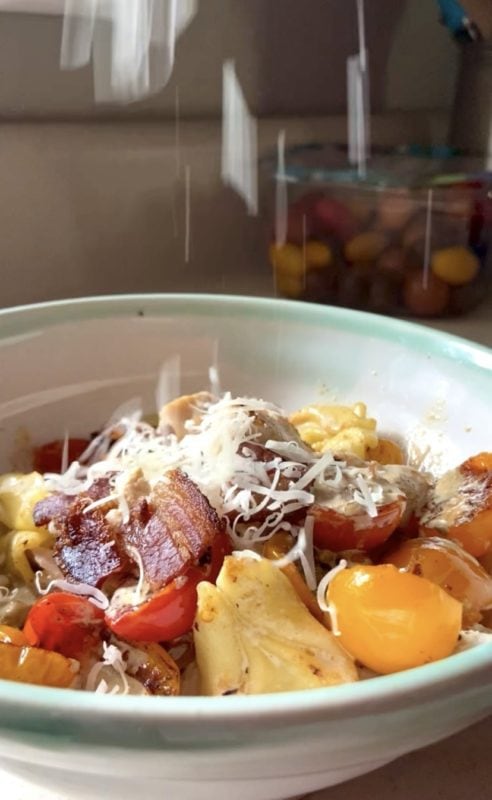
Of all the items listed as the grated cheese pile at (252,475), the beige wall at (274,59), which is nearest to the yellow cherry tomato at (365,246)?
the beige wall at (274,59)

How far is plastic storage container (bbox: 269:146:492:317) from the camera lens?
89 cm

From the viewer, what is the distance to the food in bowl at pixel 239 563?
0.37 metres

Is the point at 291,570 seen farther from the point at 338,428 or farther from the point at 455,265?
the point at 455,265

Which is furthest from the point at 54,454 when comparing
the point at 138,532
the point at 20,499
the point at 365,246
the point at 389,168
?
the point at 389,168

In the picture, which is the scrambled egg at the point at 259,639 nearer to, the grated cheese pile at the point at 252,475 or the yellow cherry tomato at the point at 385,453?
the grated cheese pile at the point at 252,475

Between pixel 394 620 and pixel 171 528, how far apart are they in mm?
122

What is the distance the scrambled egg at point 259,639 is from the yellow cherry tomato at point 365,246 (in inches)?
22.2

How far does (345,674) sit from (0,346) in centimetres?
38

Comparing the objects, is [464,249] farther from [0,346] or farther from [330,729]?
[330,729]

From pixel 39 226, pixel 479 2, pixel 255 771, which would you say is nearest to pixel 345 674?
pixel 255 771

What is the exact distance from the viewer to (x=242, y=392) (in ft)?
2.27

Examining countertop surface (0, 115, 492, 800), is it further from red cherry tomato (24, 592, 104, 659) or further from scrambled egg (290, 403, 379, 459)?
red cherry tomato (24, 592, 104, 659)

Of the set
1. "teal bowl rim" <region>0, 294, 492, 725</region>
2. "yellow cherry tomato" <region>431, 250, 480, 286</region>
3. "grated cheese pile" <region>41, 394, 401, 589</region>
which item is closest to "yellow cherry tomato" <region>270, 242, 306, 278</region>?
"yellow cherry tomato" <region>431, 250, 480, 286</region>

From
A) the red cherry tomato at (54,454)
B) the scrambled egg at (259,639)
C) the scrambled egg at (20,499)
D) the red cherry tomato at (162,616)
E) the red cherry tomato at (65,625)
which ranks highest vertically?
the scrambled egg at (259,639)
